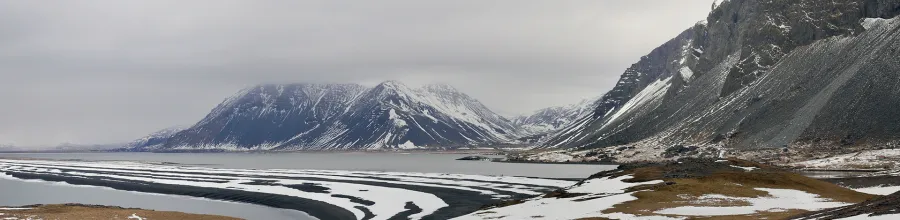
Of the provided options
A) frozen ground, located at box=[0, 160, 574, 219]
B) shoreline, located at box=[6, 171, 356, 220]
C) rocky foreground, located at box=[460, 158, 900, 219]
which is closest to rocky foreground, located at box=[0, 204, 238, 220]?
shoreline, located at box=[6, 171, 356, 220]

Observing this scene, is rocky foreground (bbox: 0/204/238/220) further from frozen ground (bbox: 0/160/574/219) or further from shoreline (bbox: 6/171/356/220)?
frozen ground (bbox: 0/160/574/219)

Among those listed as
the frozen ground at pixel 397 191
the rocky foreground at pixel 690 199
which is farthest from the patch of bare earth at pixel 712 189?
the frozen ground at pixel 397 191

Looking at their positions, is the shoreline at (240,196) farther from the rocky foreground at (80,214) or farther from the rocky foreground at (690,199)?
the rocky foreground at (690,199)

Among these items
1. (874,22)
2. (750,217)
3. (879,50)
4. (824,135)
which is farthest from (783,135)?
(750,217)

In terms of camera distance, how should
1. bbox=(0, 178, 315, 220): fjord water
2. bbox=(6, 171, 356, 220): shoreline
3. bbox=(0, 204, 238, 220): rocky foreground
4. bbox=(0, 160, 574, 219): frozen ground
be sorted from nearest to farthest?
1. bbox=(0, 204, 238, 220): rocky foreground
2. bbox=(0, 160, 574, 219): frozen ground
3. bbox=(6, 171, 356, 220): shoreline
4. bbox=(0, 178, 315, 220): fjord water

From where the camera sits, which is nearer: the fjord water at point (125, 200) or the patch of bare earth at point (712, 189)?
the patch of bare earth at point (712, 189)

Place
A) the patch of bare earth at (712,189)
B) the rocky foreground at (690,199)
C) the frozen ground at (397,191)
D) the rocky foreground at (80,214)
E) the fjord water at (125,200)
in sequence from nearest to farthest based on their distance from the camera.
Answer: the rocky foreground at (690,199) → the patch of bare earth at (712,189) → the rocky foreground at (80,214) → the frozen ground at (397,191) → the fjord water at (125,200)

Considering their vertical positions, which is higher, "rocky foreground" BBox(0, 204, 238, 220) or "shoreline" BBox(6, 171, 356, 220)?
"rocky foreground" BBox(0, 204, 238, 220)

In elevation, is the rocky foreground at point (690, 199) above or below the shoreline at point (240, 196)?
above

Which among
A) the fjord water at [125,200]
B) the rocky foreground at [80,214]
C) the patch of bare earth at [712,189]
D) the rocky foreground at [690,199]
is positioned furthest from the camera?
the fjord water at [125,200]
